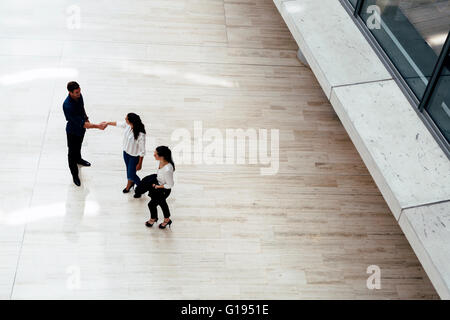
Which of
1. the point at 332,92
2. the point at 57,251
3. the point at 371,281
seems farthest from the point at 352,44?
the point at 57,251

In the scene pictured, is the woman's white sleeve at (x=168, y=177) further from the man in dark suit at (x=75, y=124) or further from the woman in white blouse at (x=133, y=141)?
the man in dark suit at (x=75, y=124)

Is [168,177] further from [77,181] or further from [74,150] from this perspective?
[77,181]

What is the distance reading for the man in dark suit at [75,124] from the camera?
573cm

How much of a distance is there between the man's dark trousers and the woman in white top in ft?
3.01

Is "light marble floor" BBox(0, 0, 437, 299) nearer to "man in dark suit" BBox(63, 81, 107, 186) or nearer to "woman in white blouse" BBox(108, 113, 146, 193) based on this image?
"man in dark suit" BBox(63, 81, 107, 186)

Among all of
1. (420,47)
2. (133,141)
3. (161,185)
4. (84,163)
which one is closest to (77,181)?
(84,163)

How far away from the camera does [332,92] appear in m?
5.81

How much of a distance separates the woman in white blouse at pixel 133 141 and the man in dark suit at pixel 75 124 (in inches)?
14.4

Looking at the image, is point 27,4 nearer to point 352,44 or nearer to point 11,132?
point 11,132

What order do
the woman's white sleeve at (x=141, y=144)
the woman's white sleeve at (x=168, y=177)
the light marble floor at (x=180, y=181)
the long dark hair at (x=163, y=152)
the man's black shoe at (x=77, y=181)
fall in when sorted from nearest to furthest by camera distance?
the long dark hair at (x=163, y=152) < the woman's white sleeve at (x=168, y=177) < the woman's white sleeve at (x=141, y=144) < the light marble floor at (x=180, y=181) < the man's black shoe at (x=77, y=181)

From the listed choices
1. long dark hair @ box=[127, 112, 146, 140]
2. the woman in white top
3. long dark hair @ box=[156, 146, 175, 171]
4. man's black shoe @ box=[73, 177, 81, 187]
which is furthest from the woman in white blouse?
man's black shoe @ box=[73, 177, 81, 187]

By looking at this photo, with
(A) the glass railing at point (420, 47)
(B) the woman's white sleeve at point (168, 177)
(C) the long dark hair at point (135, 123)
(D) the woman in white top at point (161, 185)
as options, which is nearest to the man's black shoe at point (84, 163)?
(D) the woman in white top at point (161, 185)

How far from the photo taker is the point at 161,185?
5637mm

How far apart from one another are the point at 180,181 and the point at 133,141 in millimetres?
1186
